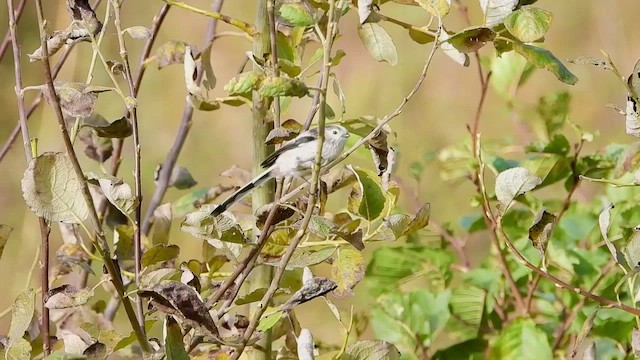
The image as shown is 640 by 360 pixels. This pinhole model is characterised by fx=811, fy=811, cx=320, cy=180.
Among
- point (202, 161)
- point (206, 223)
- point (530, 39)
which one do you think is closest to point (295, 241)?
point (206, 223)

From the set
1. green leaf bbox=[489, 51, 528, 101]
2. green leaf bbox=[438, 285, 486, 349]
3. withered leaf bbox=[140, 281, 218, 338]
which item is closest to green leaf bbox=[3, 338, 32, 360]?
withered leaf bbox=[140, 281, 218, 338]

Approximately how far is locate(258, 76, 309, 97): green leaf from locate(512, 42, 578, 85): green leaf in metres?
0.17

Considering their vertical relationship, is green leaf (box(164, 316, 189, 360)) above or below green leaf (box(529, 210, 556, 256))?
above

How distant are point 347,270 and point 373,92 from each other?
57.1 inches

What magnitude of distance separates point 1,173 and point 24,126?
1417 mm

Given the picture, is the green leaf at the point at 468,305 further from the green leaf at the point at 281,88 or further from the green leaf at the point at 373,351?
the green leaf at the point at 281,88

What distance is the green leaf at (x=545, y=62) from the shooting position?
1.54ft

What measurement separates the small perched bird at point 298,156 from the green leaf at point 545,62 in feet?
0.39

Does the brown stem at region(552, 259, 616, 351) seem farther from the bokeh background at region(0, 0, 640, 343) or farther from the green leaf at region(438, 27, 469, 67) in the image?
the bokeh background at region(0, 0, 640, 343)

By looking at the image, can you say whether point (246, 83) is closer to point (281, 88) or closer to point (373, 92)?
point (281, 88)

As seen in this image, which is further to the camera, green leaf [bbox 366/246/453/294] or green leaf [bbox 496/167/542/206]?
green leaf [bbox 366/246/453/294]

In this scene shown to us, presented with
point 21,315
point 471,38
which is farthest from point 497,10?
point 21,315

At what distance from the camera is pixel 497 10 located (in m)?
0.48

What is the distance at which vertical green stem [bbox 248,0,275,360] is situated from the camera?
0.55 m
